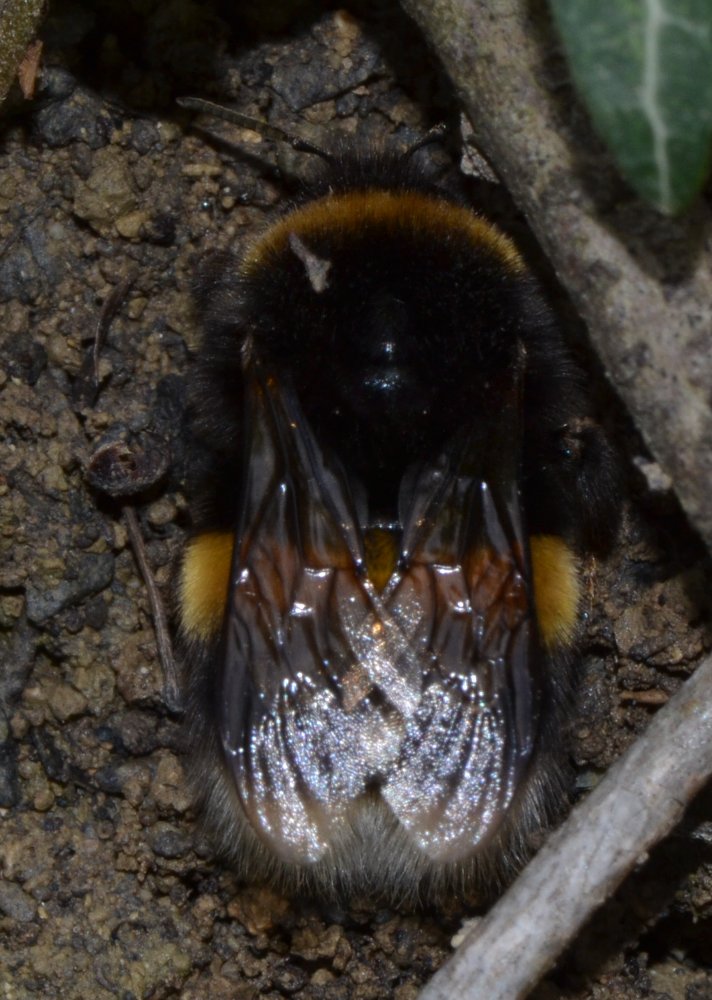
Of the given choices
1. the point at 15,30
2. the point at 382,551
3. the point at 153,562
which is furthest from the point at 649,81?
the point at 153,562

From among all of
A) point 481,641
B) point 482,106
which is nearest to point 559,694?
point 481,641

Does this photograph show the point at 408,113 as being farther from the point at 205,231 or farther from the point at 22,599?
the point at 22,599

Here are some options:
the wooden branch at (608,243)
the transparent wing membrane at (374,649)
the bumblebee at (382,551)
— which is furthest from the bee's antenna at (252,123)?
the transparent wing membrane at (374,649)

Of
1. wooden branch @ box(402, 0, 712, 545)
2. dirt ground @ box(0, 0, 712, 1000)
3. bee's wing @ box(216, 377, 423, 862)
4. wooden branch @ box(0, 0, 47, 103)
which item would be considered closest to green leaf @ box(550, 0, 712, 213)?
wooden branch @ box(402, 0, 712, 545)

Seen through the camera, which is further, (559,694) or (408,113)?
(408,113)

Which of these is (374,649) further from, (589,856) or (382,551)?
(589,856)

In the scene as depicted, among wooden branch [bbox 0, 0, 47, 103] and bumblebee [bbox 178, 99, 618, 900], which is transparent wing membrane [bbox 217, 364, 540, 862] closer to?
bumblebee [bbox 178, 99, 618, 900]
